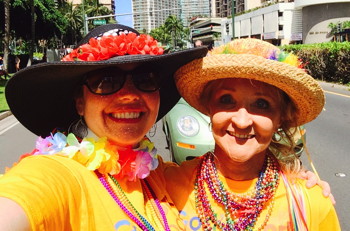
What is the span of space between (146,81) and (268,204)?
752mm

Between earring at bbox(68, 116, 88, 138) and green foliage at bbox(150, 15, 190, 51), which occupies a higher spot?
green foliage at bbox(150, 15, 190, 51)

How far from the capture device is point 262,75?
1.49 meters

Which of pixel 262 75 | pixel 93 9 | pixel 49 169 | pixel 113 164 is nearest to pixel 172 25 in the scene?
pixel 93 9

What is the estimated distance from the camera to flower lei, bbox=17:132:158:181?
142cm

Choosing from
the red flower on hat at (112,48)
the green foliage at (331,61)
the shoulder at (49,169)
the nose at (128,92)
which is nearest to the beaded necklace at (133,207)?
the shoulder at (49,169)

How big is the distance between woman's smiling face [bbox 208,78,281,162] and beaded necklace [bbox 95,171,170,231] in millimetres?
386

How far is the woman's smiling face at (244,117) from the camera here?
60.7 inches

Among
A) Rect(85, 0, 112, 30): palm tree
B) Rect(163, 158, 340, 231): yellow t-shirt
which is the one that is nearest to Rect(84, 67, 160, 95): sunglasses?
Rect(163, 158, 340, 231): yellow t-shirt

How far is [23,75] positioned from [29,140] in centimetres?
651

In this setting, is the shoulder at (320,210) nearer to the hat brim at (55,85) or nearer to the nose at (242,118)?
the nose at (242,118)

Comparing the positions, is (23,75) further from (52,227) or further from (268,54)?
(268,54)

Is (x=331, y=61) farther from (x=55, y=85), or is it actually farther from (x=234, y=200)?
(x=55, y=85)

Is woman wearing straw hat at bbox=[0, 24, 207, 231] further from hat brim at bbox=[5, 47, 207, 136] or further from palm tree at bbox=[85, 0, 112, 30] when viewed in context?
palm tree at bbox=[85, 0, 112, 30]

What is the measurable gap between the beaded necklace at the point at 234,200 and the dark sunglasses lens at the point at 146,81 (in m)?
0.47
